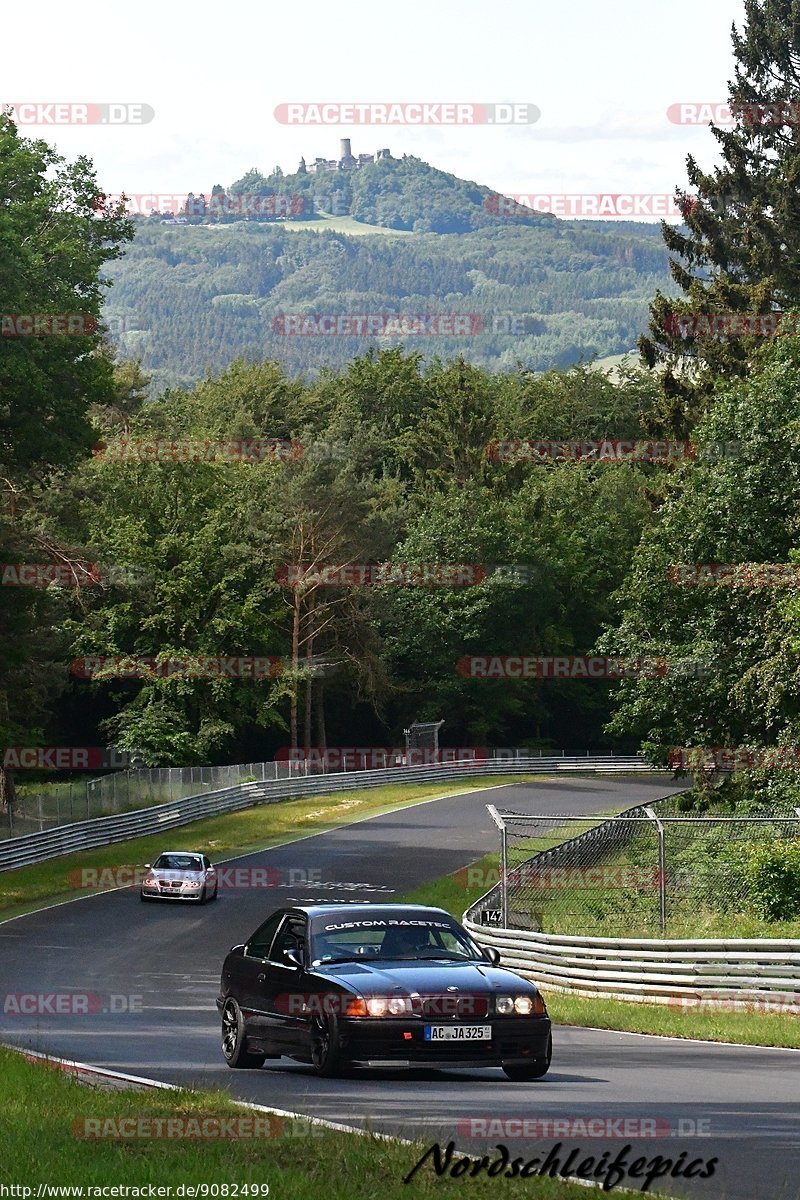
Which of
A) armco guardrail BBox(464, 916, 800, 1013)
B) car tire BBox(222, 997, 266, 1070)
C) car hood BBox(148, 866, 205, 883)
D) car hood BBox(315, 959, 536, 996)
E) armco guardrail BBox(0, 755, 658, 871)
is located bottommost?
armco guardrail BBox(0, 755, 658, 871)

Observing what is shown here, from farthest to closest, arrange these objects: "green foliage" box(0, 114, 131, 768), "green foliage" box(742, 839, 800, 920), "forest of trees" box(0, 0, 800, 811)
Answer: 1. "forest of trees" box(0, 0, 800, 811)
2. "green foliage" box(0, 114, 131, 768)
3. "green foliage" box(742, 839, 800, 920)

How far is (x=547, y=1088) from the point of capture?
12.7 meters

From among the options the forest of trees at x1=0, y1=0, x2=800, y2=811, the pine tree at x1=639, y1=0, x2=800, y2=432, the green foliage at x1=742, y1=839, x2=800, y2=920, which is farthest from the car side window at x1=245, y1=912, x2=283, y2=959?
the pine tree at x1=639, y1=0, x2=800, y2=432

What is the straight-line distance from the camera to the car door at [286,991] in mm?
13438

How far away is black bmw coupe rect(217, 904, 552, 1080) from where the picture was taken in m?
12.7

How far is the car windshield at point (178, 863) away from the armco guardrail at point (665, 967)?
669 inches

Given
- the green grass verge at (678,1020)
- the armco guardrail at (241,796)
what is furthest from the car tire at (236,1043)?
the armco guardrail at (241,796)

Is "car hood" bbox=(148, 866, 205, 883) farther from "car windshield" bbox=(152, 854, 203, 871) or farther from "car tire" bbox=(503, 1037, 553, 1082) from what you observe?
"car tire" bbox=(503, 1037, 553, 1082)

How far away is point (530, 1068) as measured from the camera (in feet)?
43.2

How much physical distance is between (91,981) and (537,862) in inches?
289

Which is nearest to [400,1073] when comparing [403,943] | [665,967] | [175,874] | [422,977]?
[403,943]

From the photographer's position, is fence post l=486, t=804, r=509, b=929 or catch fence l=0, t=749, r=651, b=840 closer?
fence post l=486, t=804, r=509, b=929

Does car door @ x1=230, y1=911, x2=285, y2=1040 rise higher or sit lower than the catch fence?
higher

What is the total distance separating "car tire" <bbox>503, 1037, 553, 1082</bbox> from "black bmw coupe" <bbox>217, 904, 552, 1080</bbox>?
1cm
